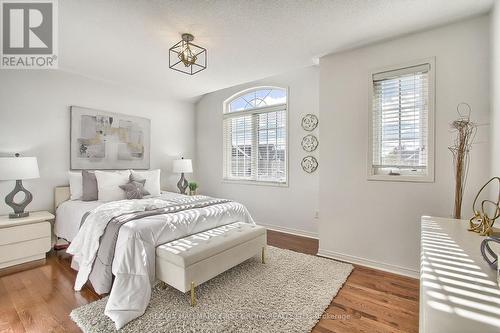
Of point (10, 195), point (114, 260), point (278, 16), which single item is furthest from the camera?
point (10, 195)

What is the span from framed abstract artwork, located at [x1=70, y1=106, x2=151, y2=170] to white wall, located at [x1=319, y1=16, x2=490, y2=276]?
325 cm

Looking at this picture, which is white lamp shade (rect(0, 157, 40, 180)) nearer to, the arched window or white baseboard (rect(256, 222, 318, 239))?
the arched window


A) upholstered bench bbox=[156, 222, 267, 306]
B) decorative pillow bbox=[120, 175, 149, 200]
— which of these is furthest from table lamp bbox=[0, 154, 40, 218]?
upholstered bench bbox=[156, 222, 267, 306]

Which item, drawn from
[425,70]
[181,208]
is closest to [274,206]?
[181,208]

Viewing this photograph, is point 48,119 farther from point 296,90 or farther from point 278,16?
point 296,90

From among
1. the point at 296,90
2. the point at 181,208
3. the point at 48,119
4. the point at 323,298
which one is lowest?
the point at 323,298

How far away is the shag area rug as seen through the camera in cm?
174

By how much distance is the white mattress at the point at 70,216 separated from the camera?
2.79 meters

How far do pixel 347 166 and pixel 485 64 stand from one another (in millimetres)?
1526

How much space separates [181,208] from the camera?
2705 millimetres

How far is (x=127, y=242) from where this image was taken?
79.6 inches

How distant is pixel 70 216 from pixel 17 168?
2.62 ft

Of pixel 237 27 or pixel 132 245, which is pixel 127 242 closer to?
pixel 132 245

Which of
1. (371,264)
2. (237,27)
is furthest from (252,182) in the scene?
(237,27)
